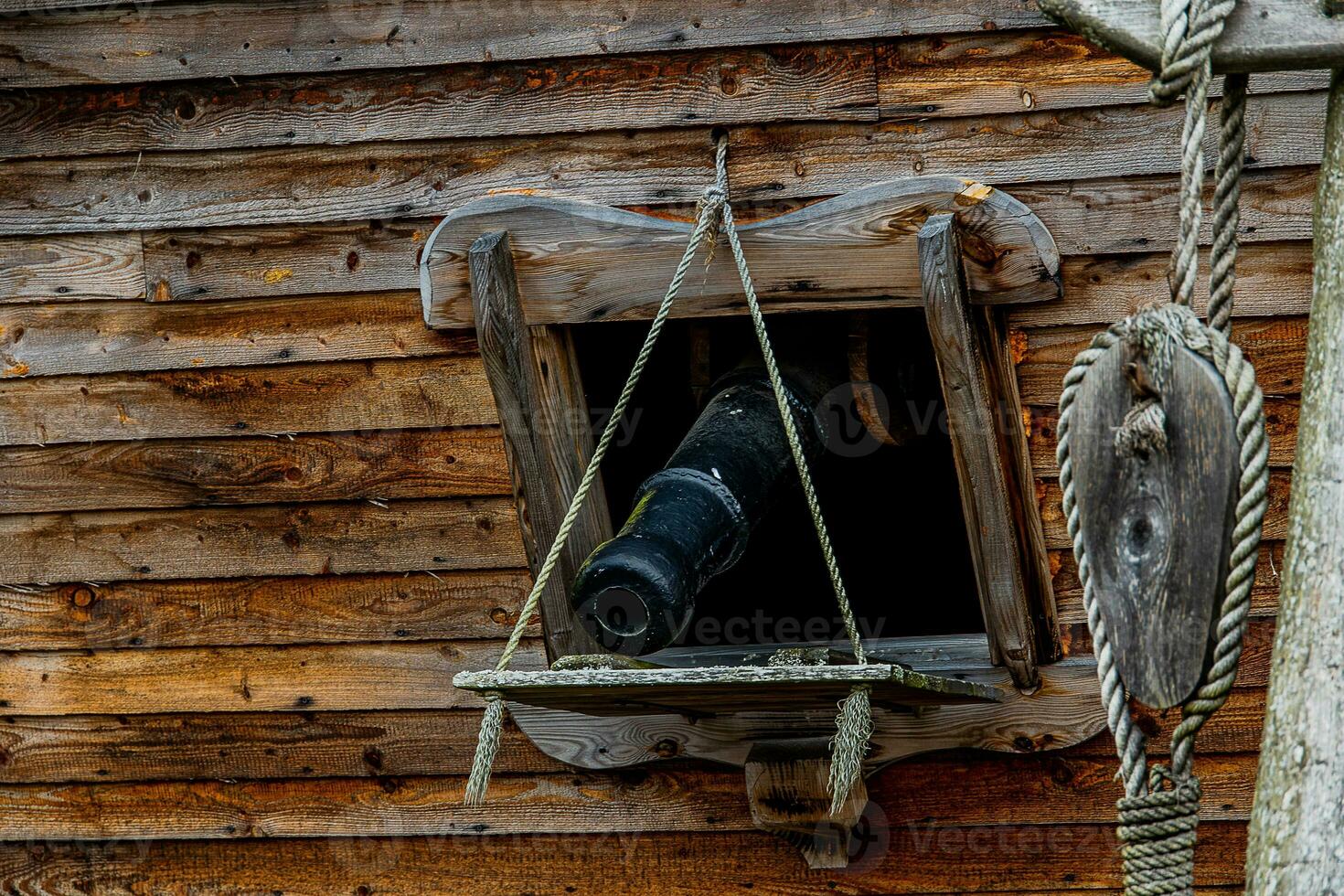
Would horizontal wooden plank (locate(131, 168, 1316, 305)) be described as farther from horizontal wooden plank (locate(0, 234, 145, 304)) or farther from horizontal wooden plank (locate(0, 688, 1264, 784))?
horizontal wooden plank (locate(0, 688, 1264, 784))

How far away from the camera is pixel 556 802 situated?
11.0ft

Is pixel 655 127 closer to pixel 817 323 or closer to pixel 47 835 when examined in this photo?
pixel 817 323

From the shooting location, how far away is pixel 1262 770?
5.36ft

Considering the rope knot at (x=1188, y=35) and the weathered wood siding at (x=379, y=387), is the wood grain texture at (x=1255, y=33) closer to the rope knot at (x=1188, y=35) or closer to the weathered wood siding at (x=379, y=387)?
the rope knot at (x=1188, y=35)

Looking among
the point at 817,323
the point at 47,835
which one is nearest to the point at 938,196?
the point at 817,323

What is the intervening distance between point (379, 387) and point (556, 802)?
110cm

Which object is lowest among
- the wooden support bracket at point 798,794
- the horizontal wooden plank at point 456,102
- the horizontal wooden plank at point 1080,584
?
the wooden support bracket at point 798,794

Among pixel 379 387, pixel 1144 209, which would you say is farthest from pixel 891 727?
pixel 379 387

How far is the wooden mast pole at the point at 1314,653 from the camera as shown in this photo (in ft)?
5.06

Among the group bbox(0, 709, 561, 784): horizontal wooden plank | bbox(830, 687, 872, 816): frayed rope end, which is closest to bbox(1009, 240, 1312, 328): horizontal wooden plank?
bbox(830, 687, 872, 816): frayed rope end

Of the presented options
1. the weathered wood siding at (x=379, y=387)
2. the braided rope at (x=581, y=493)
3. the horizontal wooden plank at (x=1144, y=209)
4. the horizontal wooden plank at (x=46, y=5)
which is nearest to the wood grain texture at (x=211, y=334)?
the weathered wood siding at (x=379, y=387)

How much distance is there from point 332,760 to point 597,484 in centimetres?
96

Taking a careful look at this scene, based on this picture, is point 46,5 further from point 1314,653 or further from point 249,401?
point 1314,653

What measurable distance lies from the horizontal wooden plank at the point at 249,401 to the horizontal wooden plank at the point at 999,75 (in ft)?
3.57
